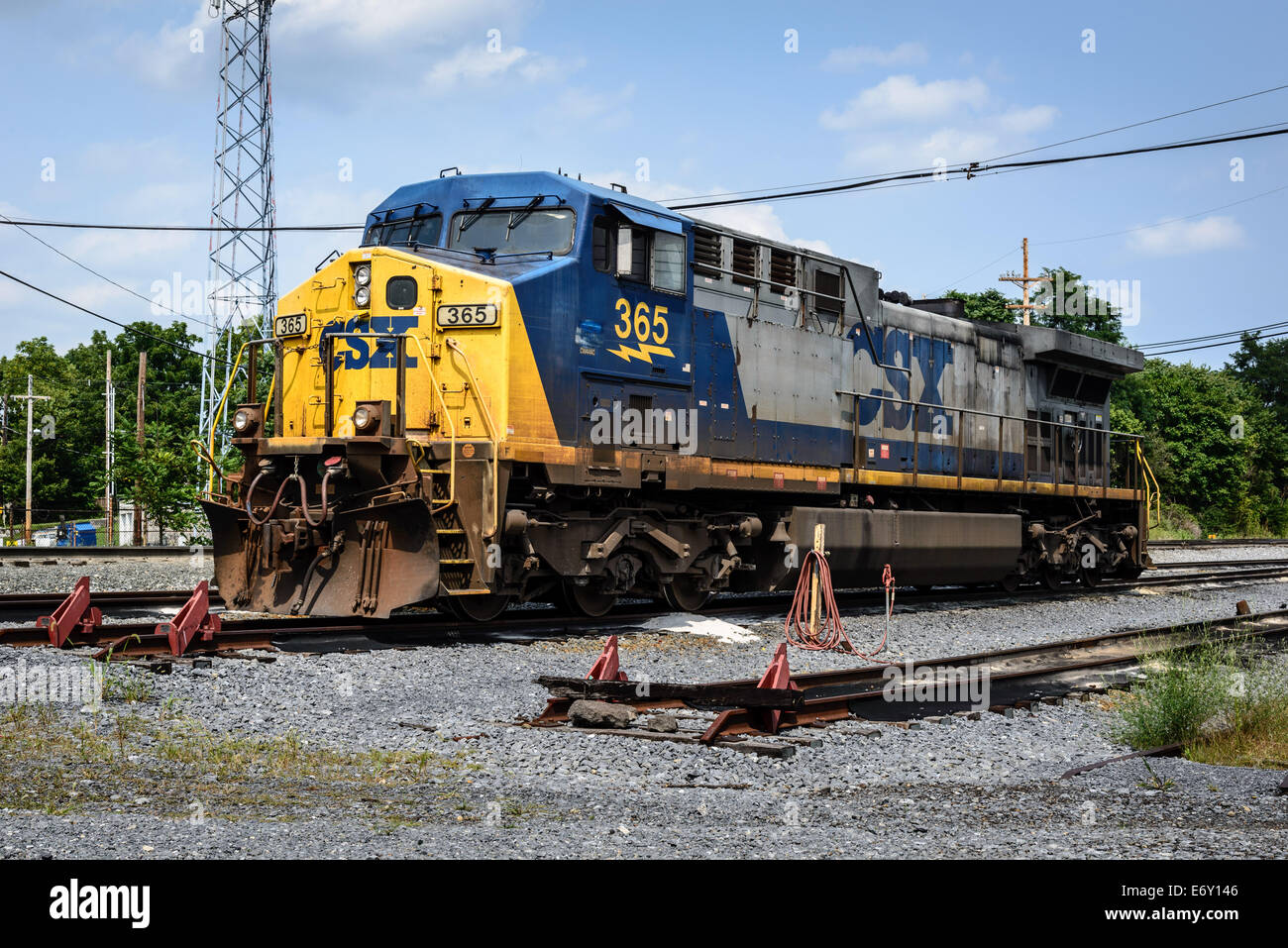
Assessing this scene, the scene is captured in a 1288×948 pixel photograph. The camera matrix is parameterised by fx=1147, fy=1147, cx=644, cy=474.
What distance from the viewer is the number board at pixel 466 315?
9875 mm

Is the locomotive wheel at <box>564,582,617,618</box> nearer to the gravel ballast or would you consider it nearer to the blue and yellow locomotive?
the blue and yellow locomotive

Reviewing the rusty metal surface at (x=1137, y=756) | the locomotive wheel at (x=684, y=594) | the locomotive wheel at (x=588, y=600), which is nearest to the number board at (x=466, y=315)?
the locomotive wheel at (x=588, y=600)

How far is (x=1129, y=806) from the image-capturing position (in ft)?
17.2

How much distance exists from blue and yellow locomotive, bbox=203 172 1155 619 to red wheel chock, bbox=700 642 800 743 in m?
3.05

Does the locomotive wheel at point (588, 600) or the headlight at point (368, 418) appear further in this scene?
the locomotive wheel at point (588, 600)

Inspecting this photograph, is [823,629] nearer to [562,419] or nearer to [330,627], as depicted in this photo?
[562,419]

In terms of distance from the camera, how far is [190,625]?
845cm

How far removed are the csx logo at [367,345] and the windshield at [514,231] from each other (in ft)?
3.64

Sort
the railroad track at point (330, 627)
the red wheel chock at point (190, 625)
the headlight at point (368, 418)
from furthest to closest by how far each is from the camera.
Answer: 1. the headlight at point (368, 418)
2. the railroad track at point (330, 627)
3. the red wheel chock at point (190, 625)

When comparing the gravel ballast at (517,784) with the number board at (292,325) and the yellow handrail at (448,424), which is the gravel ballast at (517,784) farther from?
the number board at (292,325)

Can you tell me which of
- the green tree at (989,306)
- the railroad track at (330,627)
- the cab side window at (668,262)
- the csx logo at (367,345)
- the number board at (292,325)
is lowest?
the railroad track at (330,627)

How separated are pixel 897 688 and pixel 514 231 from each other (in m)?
5.47
